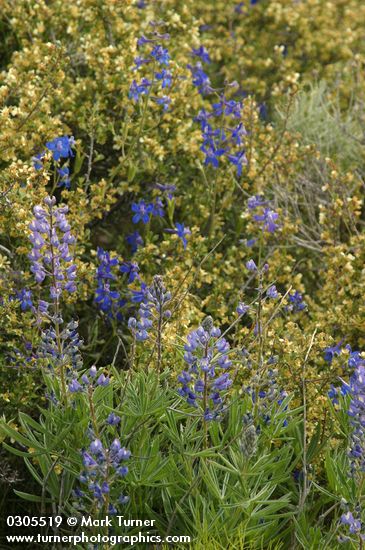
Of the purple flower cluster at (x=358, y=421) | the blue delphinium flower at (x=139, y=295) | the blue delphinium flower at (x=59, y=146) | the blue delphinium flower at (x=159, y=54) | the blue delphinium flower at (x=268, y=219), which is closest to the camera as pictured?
the purple flower cluster at (x=358, y=421)

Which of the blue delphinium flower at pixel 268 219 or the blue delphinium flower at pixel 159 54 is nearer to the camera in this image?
the blue delphinium flower at pixel 159 54

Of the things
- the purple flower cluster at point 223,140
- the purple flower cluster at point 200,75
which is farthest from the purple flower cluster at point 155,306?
the purple flower cluster at point 200,75

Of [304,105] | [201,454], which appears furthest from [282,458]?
[304,105]

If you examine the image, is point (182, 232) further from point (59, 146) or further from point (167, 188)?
point (59, 146)

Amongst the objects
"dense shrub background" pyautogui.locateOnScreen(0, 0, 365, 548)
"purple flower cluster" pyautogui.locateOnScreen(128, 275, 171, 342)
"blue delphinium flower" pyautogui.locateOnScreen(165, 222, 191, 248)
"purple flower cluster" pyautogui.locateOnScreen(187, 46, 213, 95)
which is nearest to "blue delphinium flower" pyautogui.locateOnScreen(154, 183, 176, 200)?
"dense shrub background" pyautogui.locateOnScreen(0, 0, 365, 548)

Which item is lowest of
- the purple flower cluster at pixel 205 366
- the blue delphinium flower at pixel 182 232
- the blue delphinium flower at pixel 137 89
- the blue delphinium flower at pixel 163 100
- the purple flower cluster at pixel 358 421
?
the purple flower cluster at pixel 358 421

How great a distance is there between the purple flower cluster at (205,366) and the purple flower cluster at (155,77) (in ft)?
5.35

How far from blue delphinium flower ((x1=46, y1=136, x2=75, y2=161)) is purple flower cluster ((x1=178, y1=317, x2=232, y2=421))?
56.8 inches

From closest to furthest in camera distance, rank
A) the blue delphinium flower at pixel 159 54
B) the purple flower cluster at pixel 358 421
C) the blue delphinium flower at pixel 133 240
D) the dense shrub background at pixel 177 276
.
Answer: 1. the purple flower cluster at pixel 358 421
2. the dense shrub background at pixel 177 276
3. the blue delphinium flower at pixel 159 54
4. the blue delphinium flower at pixel 133 240

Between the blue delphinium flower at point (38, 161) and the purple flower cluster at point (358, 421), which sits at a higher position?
the blue delphinium flower at point (38, 161)

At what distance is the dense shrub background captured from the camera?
2.80 metres

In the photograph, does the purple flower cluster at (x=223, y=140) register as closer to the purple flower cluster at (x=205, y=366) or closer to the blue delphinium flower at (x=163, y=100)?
the blue delphinium flower at (x=163, y=100)

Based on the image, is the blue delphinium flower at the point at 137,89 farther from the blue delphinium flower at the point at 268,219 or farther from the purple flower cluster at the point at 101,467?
the purple flower cluster at the point at 101,467

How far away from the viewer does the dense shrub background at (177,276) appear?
9.18ft
